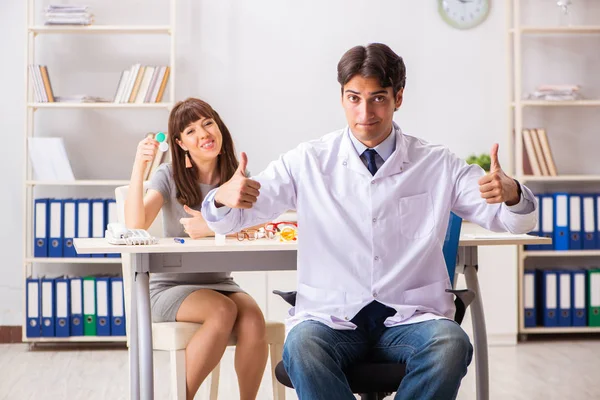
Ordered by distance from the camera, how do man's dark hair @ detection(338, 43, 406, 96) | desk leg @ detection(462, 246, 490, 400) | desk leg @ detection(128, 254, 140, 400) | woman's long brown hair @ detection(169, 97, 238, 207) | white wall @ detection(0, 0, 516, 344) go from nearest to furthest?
man's dark hair @ detection(338, 43, 406, 96)
desk leg @ detection(128, 254, 140, 400)
desk leg @ detection(462, 246, 490, 400)
woman's long brown hair @ detection(169, 97, 238, 207)
white wall @ detection(0, 0, 516, 344)

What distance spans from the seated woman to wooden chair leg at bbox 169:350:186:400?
0.02 meters

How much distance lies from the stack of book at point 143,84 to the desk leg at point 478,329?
7.66ft

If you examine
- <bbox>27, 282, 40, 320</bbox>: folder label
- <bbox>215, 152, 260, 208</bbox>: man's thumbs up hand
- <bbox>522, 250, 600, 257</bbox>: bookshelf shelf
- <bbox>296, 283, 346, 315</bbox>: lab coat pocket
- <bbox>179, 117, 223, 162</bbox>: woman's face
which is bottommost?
<bbox>27, 282, 40, 320</bbox>: folder label

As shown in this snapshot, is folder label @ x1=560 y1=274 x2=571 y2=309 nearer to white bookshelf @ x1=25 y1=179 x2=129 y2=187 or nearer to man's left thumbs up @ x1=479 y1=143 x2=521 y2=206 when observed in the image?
white bookshelf @ x1=25 y1=179 x2=129 y2=187

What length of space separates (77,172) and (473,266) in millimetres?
2775

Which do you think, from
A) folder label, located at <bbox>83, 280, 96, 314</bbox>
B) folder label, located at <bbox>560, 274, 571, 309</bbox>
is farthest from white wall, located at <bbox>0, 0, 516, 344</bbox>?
folder label, located at <bbox>560, 274, 571, 309</bbox>

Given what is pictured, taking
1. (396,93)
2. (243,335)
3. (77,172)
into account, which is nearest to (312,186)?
(396,93)

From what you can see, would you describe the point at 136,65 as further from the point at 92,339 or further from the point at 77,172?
the point at 92,339

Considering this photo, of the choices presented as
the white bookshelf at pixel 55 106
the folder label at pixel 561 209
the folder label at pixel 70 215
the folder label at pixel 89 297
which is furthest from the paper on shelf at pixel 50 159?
the folder label at pixel 561 209

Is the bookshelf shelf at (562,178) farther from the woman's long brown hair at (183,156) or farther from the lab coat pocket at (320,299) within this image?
the lab coat pocket at (320,299)

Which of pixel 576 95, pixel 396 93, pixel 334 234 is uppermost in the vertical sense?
pixel 576 95

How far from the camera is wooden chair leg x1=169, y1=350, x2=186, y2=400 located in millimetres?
2484

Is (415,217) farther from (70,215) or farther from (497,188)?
(70,215)

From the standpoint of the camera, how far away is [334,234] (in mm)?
2045
